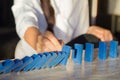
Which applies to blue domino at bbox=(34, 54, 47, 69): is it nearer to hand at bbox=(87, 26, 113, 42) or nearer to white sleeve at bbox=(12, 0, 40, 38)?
white sleeve at bbox=(12, 0, 40, 38)

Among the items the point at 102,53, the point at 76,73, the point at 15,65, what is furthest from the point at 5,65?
the point at 102,53

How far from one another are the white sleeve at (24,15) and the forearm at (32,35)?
0.02 metres

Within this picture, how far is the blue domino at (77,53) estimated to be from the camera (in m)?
0.63

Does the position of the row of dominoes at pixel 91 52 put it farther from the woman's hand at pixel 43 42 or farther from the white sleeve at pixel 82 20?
the white sleeve at pixel 82 20

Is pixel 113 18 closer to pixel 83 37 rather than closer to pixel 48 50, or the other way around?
pixel 83 37

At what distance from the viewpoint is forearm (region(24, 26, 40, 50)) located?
0.66m

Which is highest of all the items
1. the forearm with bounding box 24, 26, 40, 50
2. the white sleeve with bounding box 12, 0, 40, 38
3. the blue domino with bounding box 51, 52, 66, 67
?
the white sleeve with bounding box 12, 0, 40, 38

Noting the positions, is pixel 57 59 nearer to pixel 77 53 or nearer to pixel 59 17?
pixel 77 53

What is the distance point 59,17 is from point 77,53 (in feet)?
0.93

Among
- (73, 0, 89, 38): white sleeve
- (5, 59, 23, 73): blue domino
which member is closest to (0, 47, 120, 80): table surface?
(5, 59, 23, 73): blue domino

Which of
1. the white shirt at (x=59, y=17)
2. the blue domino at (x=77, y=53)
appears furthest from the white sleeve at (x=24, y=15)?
the blue domino at (x=77, y=53)

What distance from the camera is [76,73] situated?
22.5 inches

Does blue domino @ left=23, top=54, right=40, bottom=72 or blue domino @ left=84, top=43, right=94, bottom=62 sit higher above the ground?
blue domino @ left=23, top=54, right=40, bottom=72

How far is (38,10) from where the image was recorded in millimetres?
840
